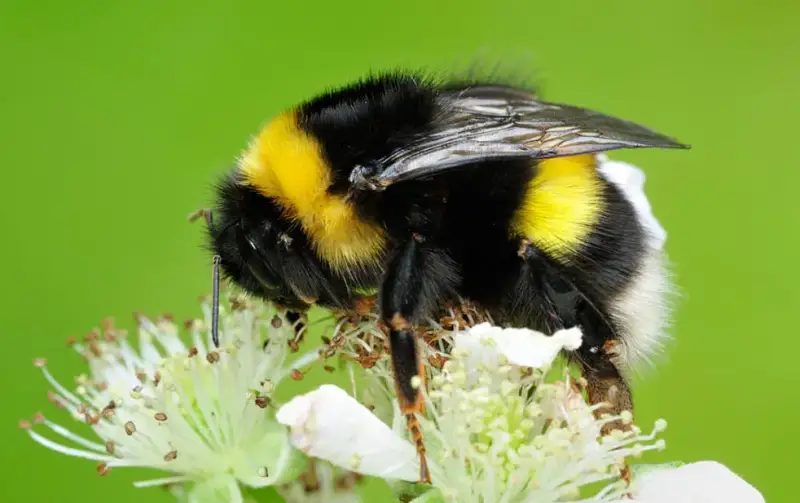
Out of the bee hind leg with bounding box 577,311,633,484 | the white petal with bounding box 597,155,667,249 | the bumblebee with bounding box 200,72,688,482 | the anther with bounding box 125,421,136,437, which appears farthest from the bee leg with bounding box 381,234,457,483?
the anther with bounding box 125,421,136,437

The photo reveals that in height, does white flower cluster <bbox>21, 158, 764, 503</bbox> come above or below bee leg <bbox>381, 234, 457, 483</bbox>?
below

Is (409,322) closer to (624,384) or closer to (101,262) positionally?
(624,384)

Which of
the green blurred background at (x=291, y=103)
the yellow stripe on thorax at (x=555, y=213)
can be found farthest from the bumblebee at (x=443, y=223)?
the green blurred background at (x=291, y=103)

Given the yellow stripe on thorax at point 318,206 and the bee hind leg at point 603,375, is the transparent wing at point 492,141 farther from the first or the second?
the bee hind leg at point 603,375

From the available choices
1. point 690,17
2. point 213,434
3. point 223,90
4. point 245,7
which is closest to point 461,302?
point 213,434

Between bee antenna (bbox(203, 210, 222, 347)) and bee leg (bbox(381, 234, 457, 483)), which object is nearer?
bee leg (bbox(381, 234, 457, 483))

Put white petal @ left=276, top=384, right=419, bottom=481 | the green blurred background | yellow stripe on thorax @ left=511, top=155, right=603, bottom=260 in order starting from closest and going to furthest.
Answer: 1. white petal @ left=276, top=384, right=419, bottom=481
2. yellow stripe on thorax @ left=511, top=155, right=603, bottom=260
3. the green blurred background

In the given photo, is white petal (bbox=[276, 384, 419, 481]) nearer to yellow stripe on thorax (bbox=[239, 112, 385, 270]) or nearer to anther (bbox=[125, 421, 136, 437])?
yellow stripe on thorax (bbox=[239, 112, 385, 270])
